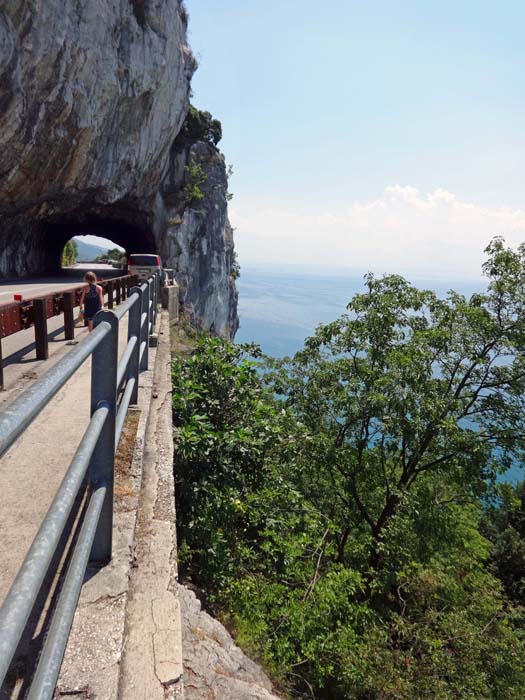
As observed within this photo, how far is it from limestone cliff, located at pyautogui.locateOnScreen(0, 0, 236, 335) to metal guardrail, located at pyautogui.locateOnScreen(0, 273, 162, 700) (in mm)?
16690

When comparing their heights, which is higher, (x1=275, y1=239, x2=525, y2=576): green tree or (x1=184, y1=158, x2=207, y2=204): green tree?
(x1=184, y1=158, x2=207, y2=204): green tree

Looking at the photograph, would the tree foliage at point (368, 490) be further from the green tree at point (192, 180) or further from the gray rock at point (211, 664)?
the green tree at point (192, 180)

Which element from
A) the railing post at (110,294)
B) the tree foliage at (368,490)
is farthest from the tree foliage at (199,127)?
the tree foliage at (368,490)

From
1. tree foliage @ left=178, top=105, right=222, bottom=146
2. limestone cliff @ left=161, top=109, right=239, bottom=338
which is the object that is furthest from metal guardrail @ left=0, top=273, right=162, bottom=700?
tree foliage @ left=178, top=105, right=222, bottom=146

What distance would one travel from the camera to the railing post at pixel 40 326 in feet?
21.0

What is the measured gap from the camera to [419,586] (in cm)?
1058

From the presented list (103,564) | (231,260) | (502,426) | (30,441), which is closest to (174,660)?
(103,564)

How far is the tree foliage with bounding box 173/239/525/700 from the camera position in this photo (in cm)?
585

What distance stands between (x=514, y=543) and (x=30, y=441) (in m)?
34.2

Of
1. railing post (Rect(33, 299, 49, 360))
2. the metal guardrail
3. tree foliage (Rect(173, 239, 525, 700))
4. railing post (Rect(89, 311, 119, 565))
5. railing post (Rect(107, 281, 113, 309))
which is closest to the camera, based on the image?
the metal guardrail

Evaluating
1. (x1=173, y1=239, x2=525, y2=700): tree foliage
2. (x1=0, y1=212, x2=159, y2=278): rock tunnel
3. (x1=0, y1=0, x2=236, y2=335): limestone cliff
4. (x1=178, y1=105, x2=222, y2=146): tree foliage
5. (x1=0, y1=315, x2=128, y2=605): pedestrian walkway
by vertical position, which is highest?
(x1=178, y1=105, x2=222, y2=146): tree foliage

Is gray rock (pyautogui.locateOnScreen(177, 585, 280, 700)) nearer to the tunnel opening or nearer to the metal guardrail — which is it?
the metal guardrail

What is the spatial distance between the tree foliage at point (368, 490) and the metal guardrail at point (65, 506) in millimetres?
3277

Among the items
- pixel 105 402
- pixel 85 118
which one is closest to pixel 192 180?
pixel 85 118
